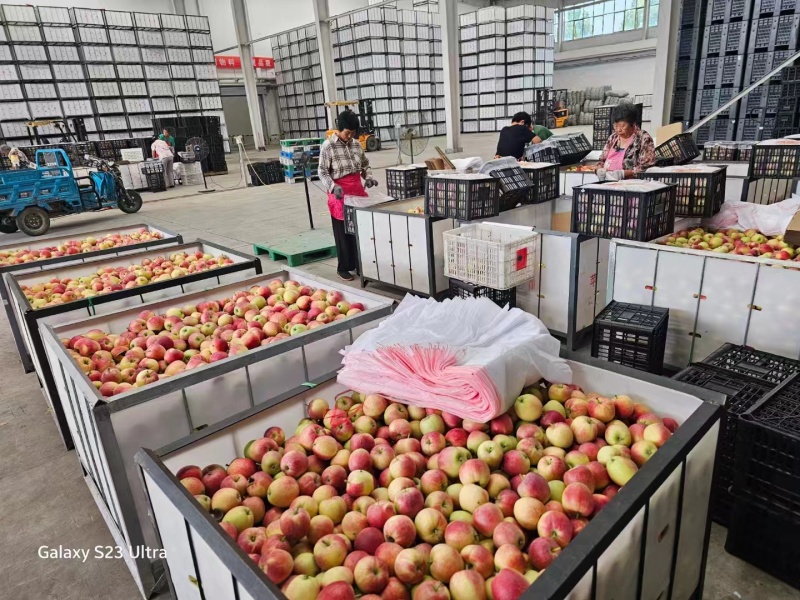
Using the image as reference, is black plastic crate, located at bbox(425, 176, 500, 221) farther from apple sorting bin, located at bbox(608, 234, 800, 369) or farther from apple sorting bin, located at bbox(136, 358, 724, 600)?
apple sorting bin, located at bbox(136, 358, 724, 600)

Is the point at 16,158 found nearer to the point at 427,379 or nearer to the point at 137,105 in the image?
the point at 137,105

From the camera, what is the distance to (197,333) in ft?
9.20

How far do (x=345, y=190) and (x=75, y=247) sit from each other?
2.81 m

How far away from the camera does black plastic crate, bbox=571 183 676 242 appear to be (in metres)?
3.76

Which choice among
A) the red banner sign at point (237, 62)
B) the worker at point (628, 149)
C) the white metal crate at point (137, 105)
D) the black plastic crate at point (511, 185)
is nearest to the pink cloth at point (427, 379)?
the black plastic crate at point (511, 185)

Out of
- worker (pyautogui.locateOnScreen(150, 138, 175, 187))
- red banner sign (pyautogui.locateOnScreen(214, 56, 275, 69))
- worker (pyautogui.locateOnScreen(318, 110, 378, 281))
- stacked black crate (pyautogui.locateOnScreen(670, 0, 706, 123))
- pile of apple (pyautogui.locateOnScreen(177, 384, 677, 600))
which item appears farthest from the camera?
red banner sign (pyautogui.locateOnScreen(214, 56, 275, 69))

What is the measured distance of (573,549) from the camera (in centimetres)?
113

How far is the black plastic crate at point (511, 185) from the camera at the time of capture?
201 inches

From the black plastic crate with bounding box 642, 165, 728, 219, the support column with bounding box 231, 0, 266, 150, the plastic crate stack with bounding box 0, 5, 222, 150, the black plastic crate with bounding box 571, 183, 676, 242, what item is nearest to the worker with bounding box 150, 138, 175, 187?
the plastic crate stack with bounding box 0, 5, 222, 150

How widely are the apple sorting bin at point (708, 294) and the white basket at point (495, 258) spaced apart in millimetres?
628

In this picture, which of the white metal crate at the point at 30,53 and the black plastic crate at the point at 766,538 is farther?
the white metal crate at the point at 30,53

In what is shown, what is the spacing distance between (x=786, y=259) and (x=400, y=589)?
3.33m

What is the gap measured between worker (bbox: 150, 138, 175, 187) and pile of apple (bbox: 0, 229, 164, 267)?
1061cm

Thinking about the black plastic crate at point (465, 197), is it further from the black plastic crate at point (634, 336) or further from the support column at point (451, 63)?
the support column at point (451, 63)
